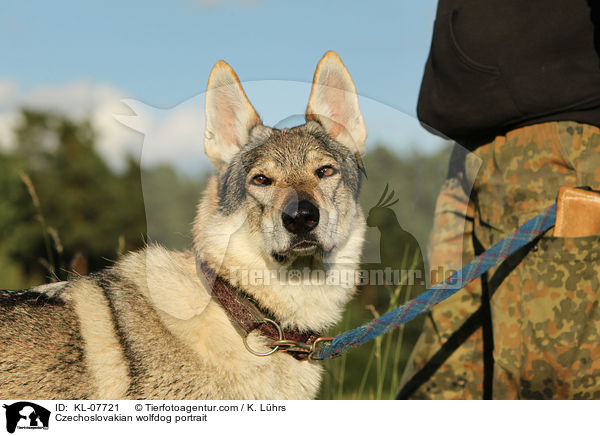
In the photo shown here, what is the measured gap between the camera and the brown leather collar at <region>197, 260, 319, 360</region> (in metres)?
2.04

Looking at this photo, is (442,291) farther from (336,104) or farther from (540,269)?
(336,104)

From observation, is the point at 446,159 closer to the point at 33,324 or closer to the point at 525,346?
the point at 525,346

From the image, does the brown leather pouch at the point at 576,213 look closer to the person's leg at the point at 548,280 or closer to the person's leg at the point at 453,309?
the person's leg at the point at 548,280

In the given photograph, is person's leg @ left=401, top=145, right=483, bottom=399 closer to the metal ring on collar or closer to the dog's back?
the metal ring on collar

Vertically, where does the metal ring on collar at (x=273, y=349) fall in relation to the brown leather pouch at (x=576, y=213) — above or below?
below

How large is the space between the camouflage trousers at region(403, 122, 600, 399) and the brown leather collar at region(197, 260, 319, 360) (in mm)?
1029

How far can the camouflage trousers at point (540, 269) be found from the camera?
6.75 ft

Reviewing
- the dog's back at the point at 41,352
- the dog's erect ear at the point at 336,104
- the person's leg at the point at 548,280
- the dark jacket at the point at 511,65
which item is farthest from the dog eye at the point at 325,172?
the dog's back at the point at 41,352

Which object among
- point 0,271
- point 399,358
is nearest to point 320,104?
point 399,358

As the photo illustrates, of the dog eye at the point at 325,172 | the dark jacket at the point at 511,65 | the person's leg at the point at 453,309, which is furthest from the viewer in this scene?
the person's leg at the point at 453,309

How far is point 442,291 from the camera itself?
185 centimetres

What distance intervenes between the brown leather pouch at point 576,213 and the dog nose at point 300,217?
3.42 ft

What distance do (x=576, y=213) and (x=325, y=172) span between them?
1.08m

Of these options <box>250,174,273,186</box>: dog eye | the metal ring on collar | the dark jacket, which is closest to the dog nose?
<box>250,174,273,186</box>: dog eye
